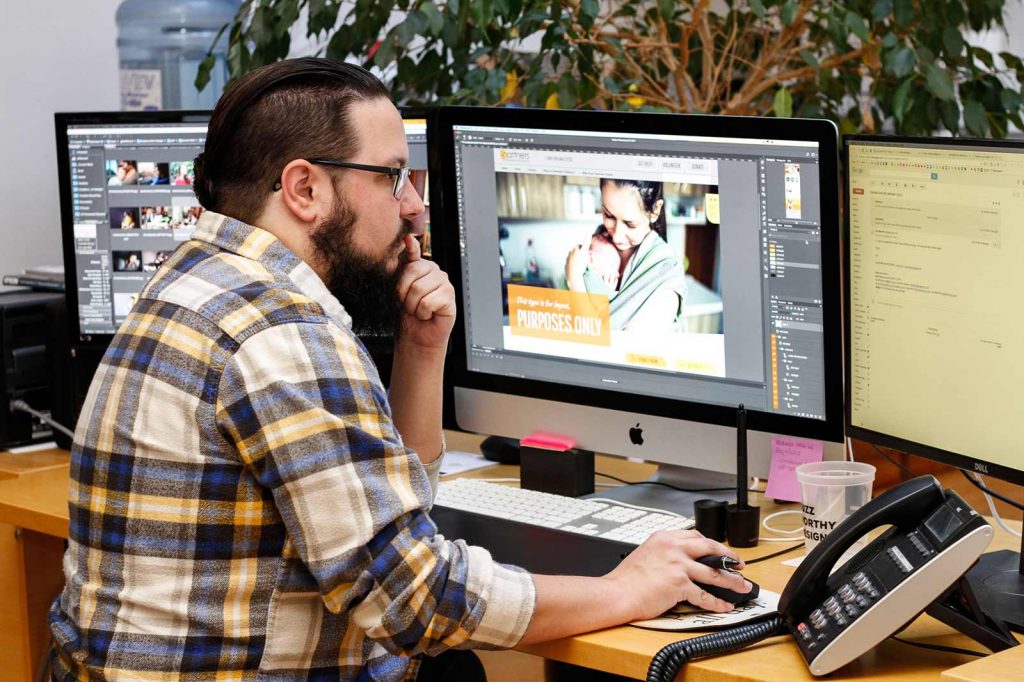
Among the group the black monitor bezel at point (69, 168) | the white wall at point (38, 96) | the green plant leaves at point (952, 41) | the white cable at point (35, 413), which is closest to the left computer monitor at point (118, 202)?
the black monitor bezel at point (69, 168)

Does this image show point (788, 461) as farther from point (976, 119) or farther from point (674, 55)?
point (674, 55)

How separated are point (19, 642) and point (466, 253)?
0.97m

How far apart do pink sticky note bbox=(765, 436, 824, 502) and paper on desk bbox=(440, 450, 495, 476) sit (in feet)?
1.72

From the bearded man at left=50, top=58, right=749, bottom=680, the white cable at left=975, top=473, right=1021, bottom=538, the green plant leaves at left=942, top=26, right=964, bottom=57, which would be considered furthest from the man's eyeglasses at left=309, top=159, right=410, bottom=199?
the green plant leaves at left=942, top=26, right=964, bottom=57

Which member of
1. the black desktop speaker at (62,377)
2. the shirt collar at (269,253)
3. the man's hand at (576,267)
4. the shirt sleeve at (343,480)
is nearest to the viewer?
the shirt sleeve at (343,480)

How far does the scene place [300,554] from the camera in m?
1.19

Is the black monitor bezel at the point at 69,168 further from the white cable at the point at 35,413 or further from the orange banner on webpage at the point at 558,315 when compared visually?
the orange banner on webpage at the point at 558,315

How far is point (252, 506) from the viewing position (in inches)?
47.9

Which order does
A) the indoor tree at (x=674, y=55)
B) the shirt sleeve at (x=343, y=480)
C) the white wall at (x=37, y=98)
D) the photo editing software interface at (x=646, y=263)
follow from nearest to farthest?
1. the shirt sleeve at (x=343, y=480)
2. the photo editing software interface at (x=646, y=263)
3. the indoor tree at (x=674, y=55)
4. the white wall at (x=37, y=98)

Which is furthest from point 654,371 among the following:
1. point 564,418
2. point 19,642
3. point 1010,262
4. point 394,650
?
point 19,642

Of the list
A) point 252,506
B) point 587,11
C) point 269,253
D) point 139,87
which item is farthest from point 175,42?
point 252,506

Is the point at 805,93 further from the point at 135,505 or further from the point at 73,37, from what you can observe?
the point at 135,505

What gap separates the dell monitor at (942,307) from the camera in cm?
138

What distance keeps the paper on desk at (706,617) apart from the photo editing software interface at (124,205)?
1166 millimetres
